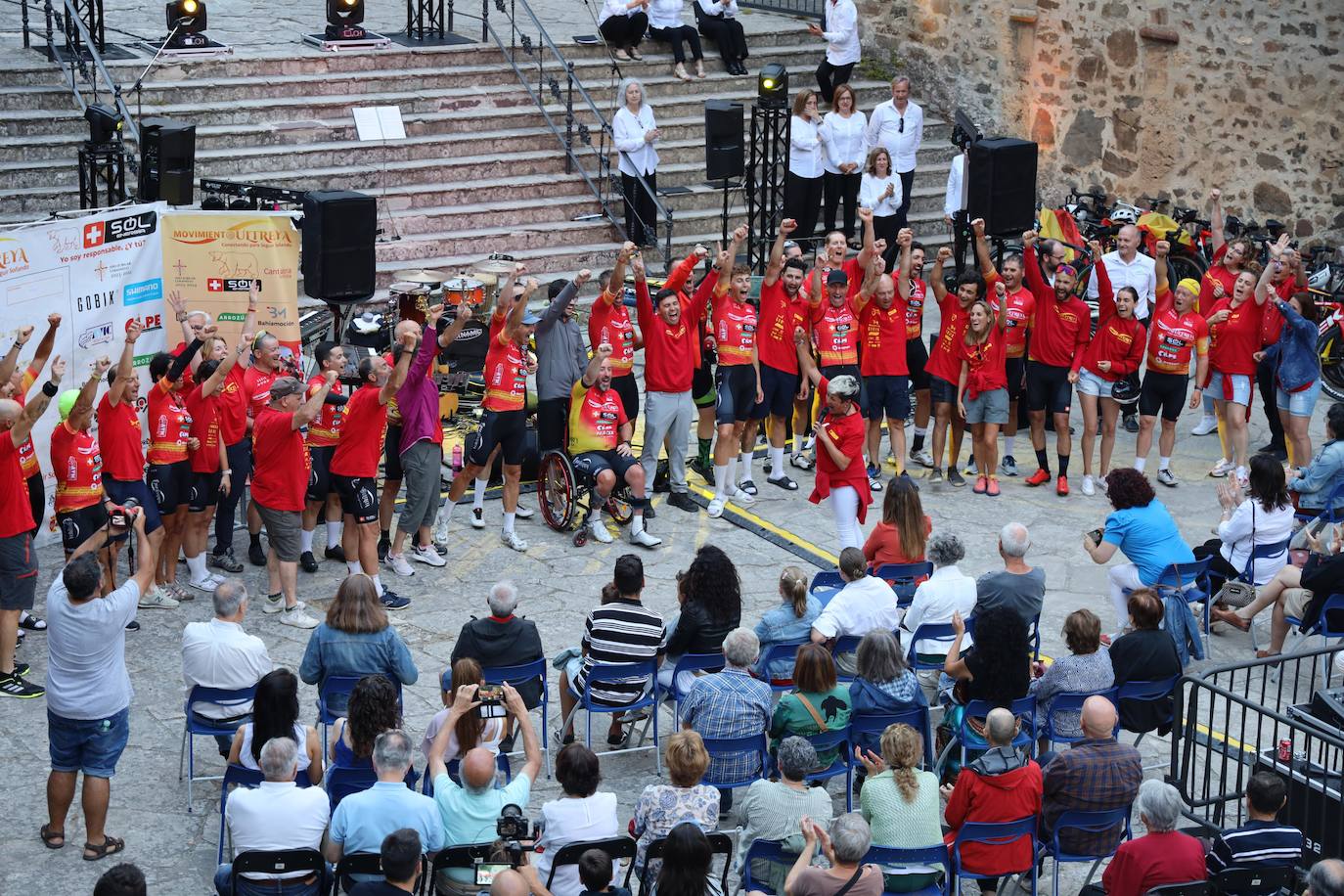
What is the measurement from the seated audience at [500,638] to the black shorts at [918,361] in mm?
5948

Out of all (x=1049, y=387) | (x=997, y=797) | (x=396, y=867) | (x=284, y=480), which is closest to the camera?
(x=396, y=867)

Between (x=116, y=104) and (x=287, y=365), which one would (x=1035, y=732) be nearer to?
(x=287, y=365)

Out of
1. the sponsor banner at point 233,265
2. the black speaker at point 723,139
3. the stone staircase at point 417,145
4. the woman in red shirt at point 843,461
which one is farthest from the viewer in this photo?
the black speaker at point 723,139

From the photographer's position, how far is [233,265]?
13367mm

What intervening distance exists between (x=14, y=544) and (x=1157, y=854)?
6.66 m

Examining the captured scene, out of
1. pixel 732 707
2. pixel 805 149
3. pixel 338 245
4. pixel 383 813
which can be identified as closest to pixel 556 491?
pixel 338 245

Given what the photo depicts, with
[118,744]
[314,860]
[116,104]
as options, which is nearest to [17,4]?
[116,104]

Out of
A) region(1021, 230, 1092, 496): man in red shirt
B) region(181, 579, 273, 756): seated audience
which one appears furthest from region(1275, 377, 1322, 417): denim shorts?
region(181, 579, 273, 756): seated audience

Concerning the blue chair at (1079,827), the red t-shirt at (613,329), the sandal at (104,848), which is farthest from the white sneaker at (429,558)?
the blue chair at (1079,827)

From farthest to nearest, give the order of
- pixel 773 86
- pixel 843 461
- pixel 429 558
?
pixel 773 86 < pixel 429 558 < pixel 843 461

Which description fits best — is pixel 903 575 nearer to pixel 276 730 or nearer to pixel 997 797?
pixel 997 797

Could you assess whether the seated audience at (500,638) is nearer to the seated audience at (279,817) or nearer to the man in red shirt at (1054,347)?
the seated audience at (279,817)

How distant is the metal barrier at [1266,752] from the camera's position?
841cm

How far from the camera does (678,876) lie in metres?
6.98
